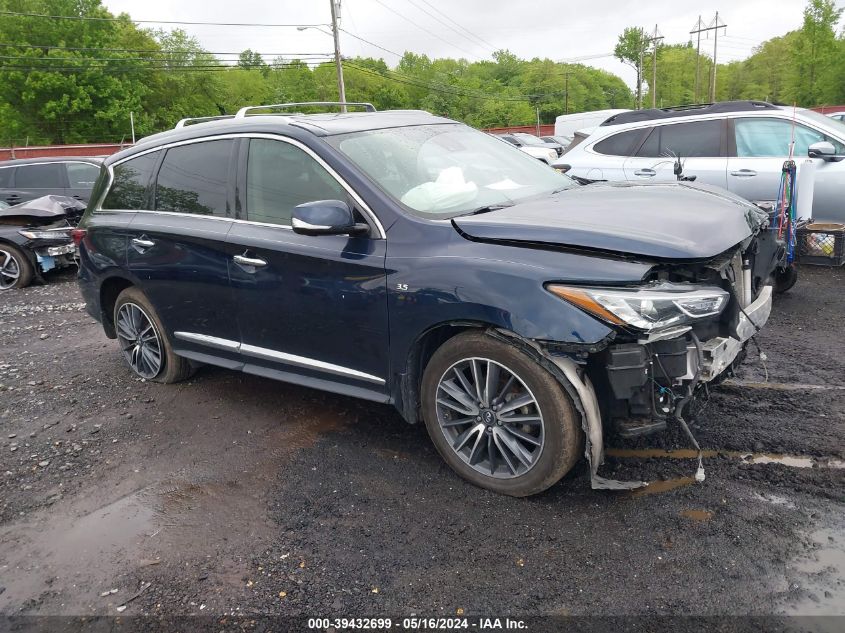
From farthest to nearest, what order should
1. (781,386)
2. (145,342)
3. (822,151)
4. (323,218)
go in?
(822,151) < (145,342) < (781,386) < (323,218)

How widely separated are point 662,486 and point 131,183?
411 centimetres

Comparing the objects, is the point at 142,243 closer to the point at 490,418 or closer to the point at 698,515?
the point at 490,418

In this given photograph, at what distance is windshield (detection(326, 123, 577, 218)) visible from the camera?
12.1 ft

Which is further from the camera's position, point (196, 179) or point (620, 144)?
point (620, 144)

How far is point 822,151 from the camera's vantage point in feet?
24.4

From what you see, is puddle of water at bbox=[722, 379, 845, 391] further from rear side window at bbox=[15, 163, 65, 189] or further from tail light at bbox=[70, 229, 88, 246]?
rear side window at bbox=[15, 163, 65, 189]

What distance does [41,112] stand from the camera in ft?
171

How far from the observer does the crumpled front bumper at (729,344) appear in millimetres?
3160

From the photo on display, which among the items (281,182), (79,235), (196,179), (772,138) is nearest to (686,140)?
(772,138)

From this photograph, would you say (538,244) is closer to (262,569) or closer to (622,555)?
(622,555)

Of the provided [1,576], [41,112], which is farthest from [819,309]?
[41,112]

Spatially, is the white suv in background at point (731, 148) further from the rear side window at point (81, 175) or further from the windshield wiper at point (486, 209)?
the rear side window at point (81, 175)

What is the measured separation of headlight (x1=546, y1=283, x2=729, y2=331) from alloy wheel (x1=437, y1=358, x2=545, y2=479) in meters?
0.48

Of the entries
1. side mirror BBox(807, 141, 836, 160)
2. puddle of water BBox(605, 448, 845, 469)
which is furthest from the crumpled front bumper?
side mirror BBox(807, 141, 836, 160)
